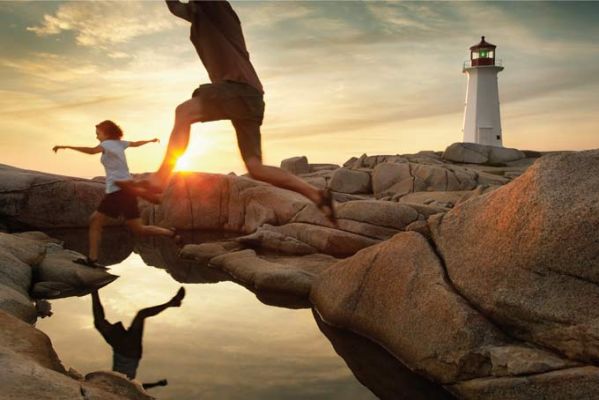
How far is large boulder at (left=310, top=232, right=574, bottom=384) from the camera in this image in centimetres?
530

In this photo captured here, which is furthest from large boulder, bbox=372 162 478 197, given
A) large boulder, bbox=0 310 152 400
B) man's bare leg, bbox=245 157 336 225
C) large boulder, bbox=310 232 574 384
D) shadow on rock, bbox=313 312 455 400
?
large boulder, bbox=0 310 152 400

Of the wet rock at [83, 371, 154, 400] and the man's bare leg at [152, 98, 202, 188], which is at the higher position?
the man's bare leg at [152, 98, 202, 188]

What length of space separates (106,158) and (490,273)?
6.86 metres

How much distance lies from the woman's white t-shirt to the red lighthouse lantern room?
4348cm

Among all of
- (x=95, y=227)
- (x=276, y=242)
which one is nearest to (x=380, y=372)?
(x=95, y=227)

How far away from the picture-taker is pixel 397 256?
272 inches

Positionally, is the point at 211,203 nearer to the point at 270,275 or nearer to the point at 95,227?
the point at 95,227

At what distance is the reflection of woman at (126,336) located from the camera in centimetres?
581

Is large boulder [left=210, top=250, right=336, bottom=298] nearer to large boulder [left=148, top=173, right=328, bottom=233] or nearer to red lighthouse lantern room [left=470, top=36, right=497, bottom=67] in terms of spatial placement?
large boulder [left=148, top=173, right=328, bottom=233]

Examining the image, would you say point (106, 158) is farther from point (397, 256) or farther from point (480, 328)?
point (480, 328)

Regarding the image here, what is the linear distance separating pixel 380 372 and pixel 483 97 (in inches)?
1780

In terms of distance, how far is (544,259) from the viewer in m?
5.34

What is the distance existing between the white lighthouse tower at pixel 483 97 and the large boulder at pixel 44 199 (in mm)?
36019

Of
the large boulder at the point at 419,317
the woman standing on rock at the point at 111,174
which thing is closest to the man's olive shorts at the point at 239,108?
the large boulder at the point at 419,317
